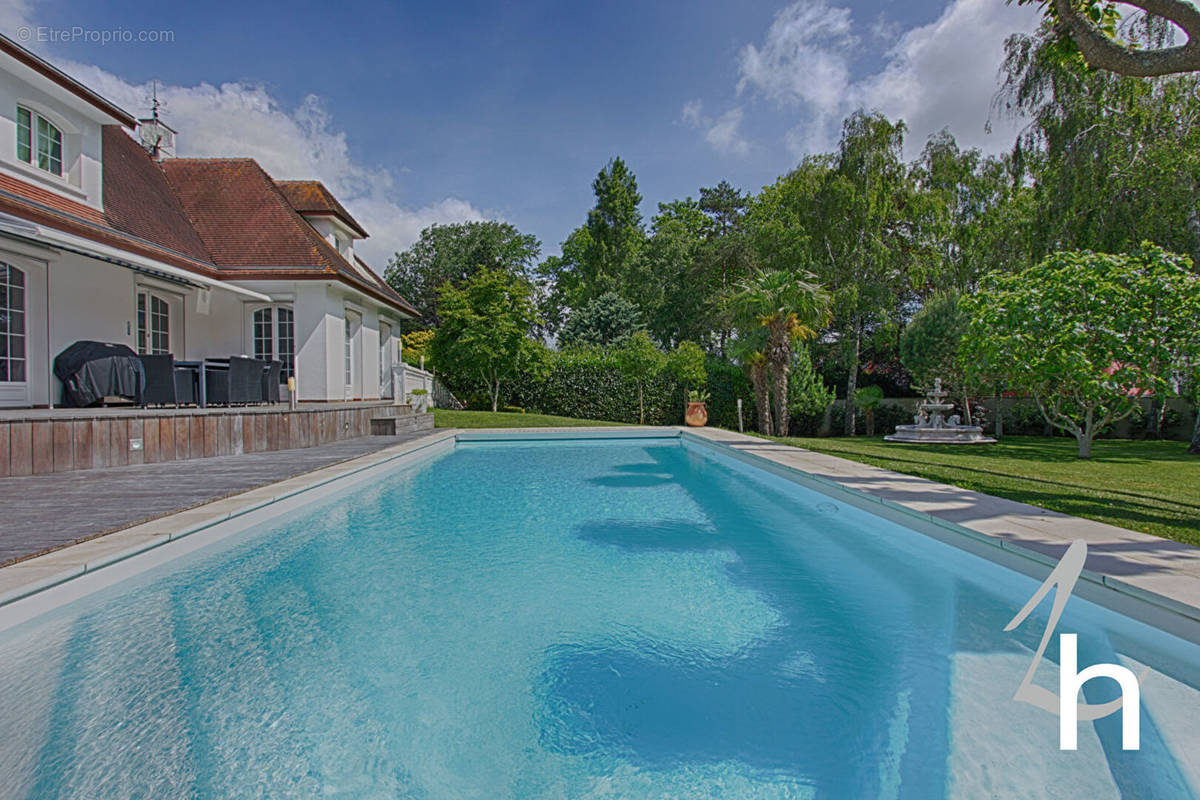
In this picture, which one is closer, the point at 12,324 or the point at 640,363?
the point at 12,324

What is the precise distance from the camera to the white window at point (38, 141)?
9.36 m

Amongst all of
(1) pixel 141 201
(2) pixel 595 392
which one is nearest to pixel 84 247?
(1) pixel 141 201

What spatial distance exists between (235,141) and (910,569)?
76.0 ft

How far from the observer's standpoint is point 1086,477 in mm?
8914

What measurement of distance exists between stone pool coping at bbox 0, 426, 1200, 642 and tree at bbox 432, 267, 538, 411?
39.5 feet

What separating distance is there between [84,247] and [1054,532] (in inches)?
477

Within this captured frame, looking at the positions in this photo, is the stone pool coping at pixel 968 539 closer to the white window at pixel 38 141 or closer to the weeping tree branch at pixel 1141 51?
the weeping tree branch at pixel 1141 51

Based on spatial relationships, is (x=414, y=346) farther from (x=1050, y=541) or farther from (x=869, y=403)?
(x=1050, y=541)

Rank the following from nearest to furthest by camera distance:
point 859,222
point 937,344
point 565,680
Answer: point 565,680 → point 937,344 → point 859,222

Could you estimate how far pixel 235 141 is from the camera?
19.6m

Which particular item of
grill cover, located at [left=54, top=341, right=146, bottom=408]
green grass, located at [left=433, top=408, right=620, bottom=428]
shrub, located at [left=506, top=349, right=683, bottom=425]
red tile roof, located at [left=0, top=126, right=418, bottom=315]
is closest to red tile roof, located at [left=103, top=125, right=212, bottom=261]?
red tile roof, located at [left=0, top=126, right=418, bottom=315]

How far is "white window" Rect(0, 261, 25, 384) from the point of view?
8781 millimetres

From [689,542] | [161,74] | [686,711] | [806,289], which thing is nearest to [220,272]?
[161,74]

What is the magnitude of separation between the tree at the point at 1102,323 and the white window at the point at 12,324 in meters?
17.1
